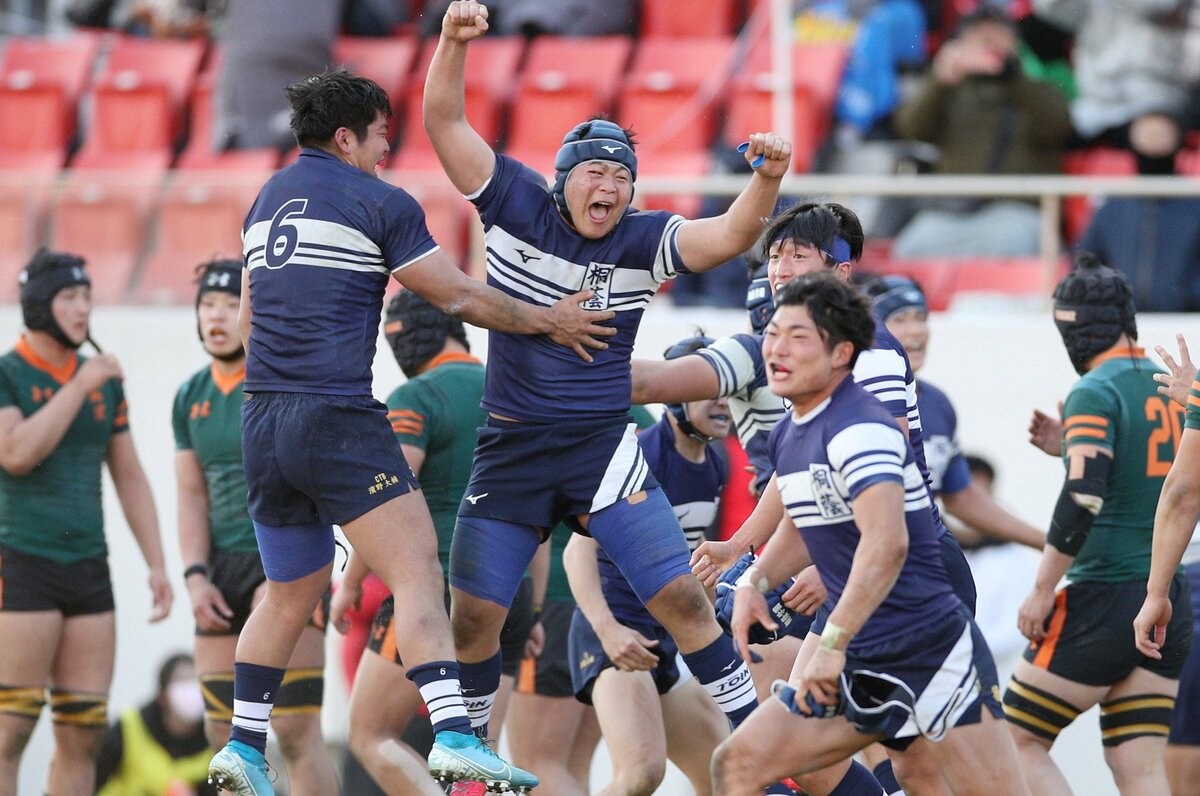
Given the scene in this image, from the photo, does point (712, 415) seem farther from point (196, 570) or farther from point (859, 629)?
point (196, 570)

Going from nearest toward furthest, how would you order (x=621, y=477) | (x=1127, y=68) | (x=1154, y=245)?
(x=621, y=477) < (x=1154, y=245) < (x=1127, y=68)

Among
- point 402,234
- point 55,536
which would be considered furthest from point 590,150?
point 55,536

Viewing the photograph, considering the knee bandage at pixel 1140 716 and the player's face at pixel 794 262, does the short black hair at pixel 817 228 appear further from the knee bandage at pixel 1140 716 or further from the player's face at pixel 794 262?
the knee bandage at pixel 1140 716

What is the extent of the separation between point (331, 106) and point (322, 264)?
52 centimetres

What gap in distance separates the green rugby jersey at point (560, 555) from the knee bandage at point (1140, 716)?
92.4 inches

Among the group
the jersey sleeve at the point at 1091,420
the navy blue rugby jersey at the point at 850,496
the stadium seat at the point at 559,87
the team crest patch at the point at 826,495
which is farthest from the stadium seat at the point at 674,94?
the team crest patch at the point at 826,495

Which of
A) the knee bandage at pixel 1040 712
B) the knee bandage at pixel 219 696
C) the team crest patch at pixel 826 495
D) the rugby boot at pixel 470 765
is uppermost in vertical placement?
the team crest patch at pixel 826 495

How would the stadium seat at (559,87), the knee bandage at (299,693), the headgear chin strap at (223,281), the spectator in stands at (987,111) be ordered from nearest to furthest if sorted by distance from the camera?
the knee bandage at (299,693) < the headgear chin strap at (223,281) < the spectator in stands at (987,111) < the stadium seat at (559,87)

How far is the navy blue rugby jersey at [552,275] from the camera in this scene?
5.55 meters

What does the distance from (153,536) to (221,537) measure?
2.16 feet

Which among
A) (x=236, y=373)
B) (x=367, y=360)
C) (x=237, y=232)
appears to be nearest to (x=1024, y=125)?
(x=237, y=232)

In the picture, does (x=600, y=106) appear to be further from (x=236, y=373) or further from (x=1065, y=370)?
(x=236, y=373)

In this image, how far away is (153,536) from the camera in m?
7.77

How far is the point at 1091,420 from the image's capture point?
634 cm
